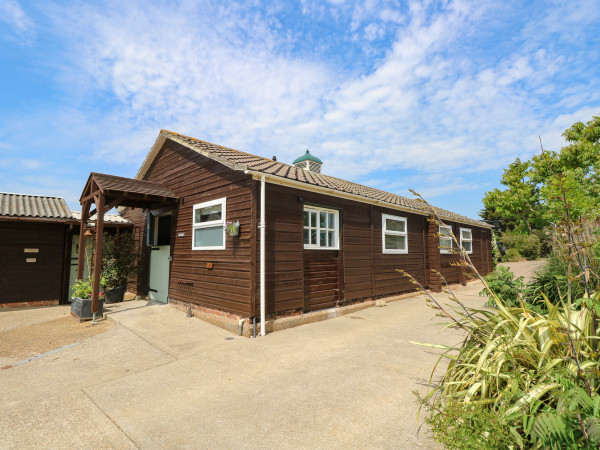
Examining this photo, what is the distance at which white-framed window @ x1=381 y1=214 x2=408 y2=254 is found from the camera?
9.12 m

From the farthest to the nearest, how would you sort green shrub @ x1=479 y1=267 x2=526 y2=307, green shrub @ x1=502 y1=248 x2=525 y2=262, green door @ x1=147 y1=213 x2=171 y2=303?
green shrub @ x1=502 y1=248 x2=525 y2=262
green door @ x1=147 y1=213 x2=171 y2=303
green shrub @ x1=479 y1=267 x2=526 y2=307

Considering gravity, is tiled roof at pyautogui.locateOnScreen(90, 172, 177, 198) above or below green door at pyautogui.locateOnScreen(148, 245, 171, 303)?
above

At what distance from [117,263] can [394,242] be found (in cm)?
869

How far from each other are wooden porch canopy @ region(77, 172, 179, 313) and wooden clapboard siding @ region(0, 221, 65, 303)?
77.0 inches

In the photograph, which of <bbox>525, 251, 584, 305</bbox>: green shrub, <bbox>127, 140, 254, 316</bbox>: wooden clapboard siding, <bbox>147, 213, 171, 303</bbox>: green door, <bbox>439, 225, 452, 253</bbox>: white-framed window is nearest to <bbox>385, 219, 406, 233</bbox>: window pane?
<bbox>439, 225, 452, 253</bbox>: white-framed window

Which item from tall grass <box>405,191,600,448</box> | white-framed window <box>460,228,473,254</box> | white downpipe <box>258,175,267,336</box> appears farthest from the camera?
white-framed window <box>460,228,473,254</box>

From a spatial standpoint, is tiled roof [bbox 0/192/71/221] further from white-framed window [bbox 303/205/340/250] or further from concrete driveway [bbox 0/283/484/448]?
white-framed window [bbox 303/205/340/250]

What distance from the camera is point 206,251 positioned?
702 cm

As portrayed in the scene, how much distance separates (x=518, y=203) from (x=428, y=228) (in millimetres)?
11260

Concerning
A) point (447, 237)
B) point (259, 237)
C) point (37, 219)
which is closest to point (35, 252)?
point (37, 219)

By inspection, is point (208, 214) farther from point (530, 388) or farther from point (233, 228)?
point (530, 388)

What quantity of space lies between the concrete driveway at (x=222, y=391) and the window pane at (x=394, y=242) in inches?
141

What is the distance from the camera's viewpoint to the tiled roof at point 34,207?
8539 mm

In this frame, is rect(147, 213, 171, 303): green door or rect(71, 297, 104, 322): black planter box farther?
rect(147, 213, 171, 303): green door
